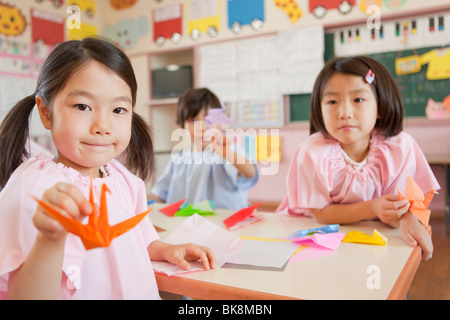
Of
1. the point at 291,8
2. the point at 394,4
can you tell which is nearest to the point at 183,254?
the point at 394,4

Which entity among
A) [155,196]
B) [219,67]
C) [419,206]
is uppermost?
[219,67]

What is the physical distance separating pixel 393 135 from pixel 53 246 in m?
1.02

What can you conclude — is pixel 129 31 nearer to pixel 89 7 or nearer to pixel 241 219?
pixel 89 7

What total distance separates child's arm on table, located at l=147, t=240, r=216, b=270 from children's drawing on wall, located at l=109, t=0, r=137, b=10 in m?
4.36

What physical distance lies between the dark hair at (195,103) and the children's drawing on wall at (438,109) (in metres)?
2.11

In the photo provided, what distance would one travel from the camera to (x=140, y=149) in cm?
84

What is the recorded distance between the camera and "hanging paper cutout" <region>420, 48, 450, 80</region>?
2920 mm

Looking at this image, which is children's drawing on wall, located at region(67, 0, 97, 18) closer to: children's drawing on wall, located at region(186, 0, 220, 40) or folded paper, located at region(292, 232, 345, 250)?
children's drawing on wall, located at region(186, 0, 220, 40)

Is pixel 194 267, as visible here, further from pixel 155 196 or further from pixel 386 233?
pixel 155 196

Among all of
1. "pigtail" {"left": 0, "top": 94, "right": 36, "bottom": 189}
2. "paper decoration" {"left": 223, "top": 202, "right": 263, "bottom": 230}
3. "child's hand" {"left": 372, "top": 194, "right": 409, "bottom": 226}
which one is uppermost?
"pigtail" {"left": 0, "top": 94, "right": 36, "bottom": 189}

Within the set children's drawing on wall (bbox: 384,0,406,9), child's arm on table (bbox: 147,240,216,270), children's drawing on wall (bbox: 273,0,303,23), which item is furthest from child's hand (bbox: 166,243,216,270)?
children's drawing on wall (bbox: 273,0,303,23)

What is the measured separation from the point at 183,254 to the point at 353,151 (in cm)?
70

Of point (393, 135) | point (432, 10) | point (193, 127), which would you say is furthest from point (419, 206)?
point (432, 10)

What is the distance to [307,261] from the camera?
0.67 m
